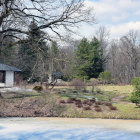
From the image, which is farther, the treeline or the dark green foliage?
the dark green foliage

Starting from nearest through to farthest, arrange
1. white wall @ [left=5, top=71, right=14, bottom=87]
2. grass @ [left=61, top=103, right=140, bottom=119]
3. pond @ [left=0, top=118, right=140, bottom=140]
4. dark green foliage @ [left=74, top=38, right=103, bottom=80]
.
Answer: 1. pond @ [left=0, top=118, right=140, bottom=140]
2. grass @ [left=61, top=103, right=140, bottom=119]
3. white wall @ [left=5, top=71, right=14, bottom=87]
4. dark green foliage @ [left=74, top=38, right=103, bottom=80]

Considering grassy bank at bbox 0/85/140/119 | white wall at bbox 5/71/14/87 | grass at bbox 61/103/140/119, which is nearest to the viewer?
grass at bbox 61/103/140/119

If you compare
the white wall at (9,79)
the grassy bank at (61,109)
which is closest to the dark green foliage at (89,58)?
the white wall at (9,79)

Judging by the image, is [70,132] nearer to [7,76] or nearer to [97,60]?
[7,76]

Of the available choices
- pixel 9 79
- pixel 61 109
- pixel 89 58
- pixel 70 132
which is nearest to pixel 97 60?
pixel 89 58

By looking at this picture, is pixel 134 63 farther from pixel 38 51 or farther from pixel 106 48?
pixel 38 51

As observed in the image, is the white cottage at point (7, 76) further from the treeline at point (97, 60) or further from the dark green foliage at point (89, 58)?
the dark green foliage at point (89, 58)

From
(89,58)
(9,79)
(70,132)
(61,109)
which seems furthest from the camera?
(89,58)

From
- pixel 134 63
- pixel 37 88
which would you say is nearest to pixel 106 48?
pixel 134 63

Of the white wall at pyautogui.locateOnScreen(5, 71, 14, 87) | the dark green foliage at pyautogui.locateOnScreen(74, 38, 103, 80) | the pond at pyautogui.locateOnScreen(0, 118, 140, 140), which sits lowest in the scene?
the pond at pyautogui.locateOnScreen(0, 118, 140, 140)

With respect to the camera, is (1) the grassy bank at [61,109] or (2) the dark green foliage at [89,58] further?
(2) the dark green foliage at [89,58]

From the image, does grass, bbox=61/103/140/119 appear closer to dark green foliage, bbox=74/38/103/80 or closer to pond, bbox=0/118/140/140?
pond, bbox=0/118/140/140

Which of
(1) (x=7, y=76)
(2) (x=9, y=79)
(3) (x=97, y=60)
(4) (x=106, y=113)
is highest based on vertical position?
(3) (x=97, y=60)

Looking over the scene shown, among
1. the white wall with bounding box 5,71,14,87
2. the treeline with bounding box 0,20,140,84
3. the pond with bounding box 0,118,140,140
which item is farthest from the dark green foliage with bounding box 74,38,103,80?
the pond with bounding box 0,118,140,140
